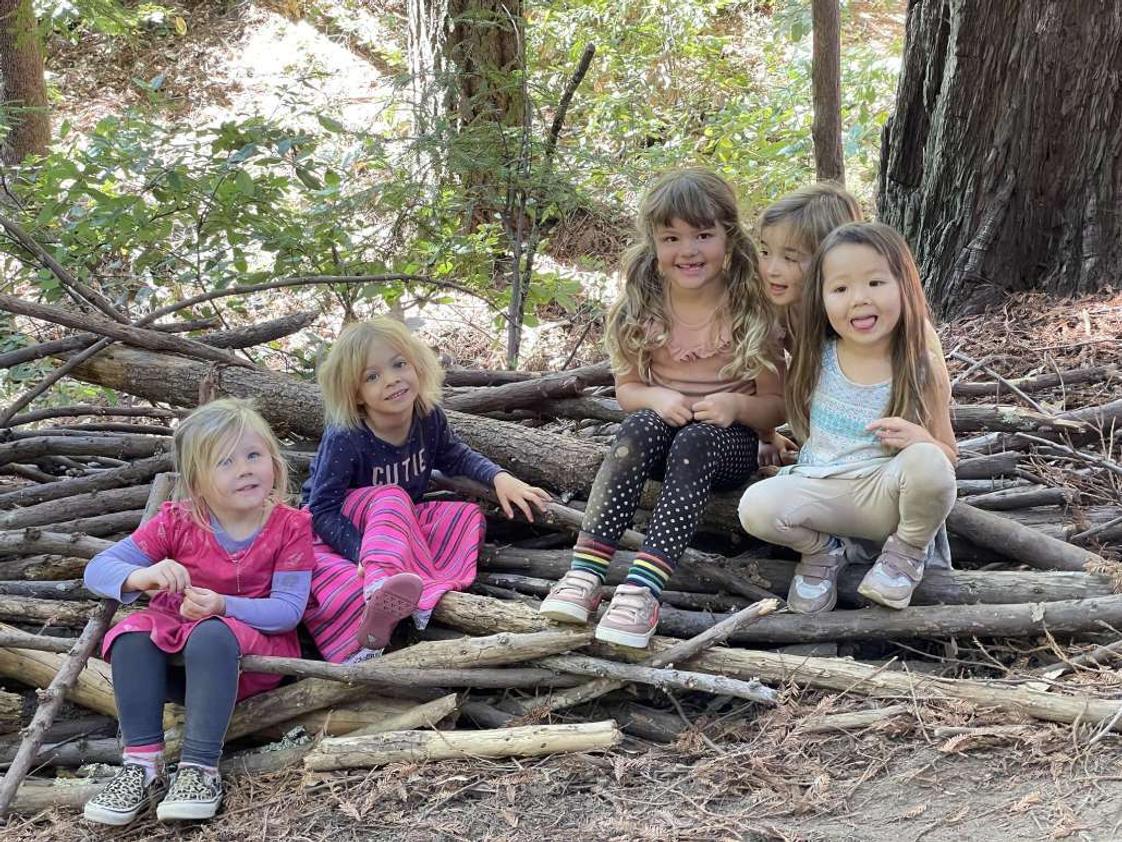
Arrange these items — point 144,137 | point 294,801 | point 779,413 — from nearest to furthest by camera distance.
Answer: point 294,801
point 779,413
point 144,137

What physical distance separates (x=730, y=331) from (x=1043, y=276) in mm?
2774

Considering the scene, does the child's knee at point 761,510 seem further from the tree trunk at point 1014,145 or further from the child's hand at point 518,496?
the tree trunk at point 1014,145

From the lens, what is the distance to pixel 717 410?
327 centimetres

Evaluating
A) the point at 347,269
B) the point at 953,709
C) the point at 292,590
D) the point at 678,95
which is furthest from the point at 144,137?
the point at 678,95

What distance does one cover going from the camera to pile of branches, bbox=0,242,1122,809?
2.83 metres

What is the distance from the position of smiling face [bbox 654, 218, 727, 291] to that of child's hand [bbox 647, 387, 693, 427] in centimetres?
39

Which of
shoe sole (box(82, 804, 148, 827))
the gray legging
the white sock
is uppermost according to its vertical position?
the gray legging

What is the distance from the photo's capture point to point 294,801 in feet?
9.03

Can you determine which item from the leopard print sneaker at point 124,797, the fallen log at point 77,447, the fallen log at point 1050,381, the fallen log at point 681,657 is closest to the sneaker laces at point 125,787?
the leopard print sneaker at point 124,797

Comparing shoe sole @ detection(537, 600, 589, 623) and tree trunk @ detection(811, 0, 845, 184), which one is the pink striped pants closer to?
shoe sole @ detection(537, 600, 589, 623)

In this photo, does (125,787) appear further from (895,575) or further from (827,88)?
(827,88)

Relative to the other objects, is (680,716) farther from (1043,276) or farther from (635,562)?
(1043,276)

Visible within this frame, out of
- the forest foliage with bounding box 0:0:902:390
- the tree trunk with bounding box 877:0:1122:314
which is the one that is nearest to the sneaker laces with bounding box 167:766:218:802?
the forest foliage with bounding box 0:0:902:390

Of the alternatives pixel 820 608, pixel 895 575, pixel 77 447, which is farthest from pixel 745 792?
pixel 77 447
